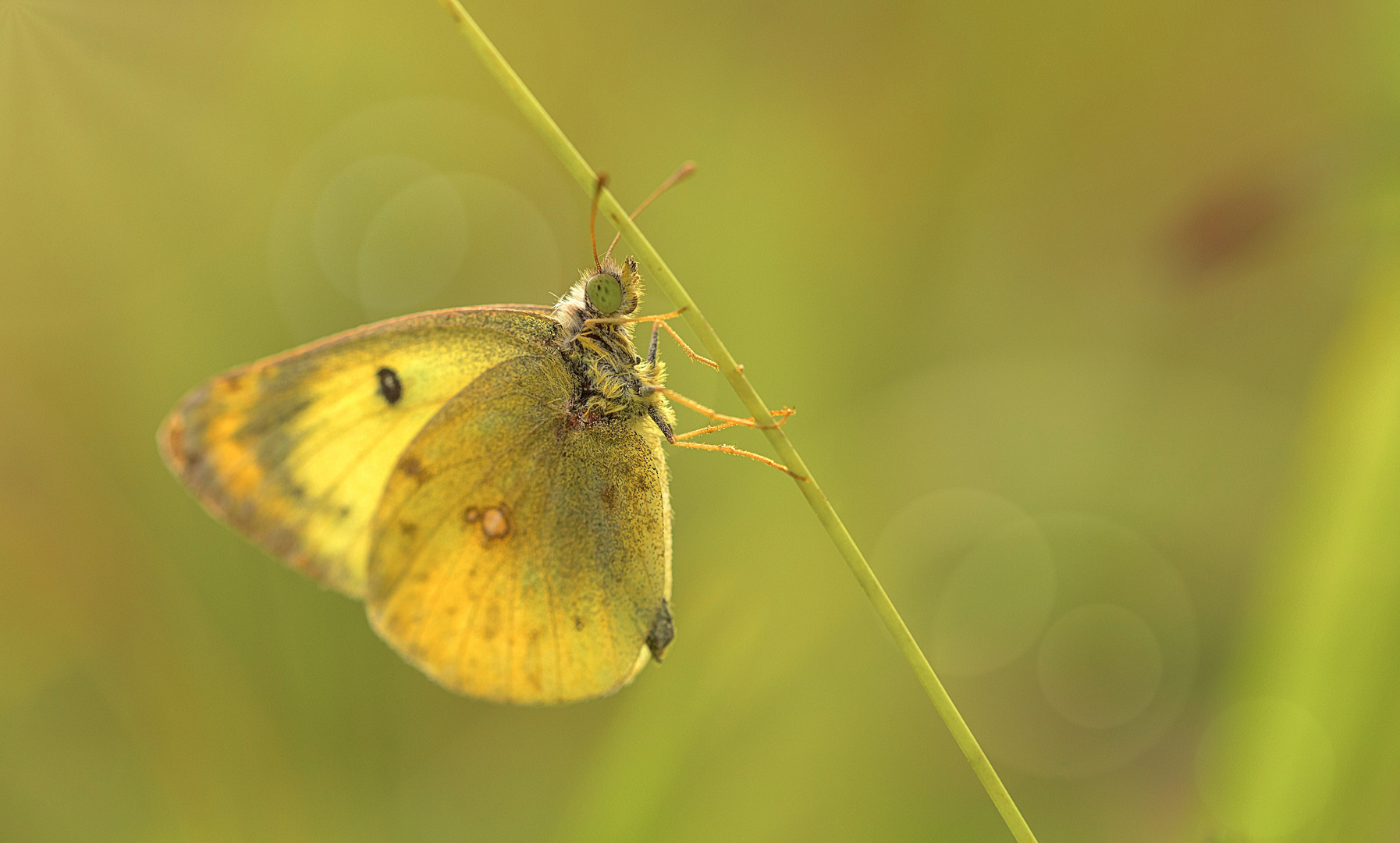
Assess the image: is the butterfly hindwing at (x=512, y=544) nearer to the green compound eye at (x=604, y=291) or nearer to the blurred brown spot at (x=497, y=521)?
the blurred brown spot at (x=497, y=521)

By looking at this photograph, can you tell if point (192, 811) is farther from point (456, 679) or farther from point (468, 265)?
point (468, 265)

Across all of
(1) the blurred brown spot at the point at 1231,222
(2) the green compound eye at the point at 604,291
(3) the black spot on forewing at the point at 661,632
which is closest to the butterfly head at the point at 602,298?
(2) the green compound eye at the point at 604,291

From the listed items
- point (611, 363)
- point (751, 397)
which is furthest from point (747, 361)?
point (751, 397)

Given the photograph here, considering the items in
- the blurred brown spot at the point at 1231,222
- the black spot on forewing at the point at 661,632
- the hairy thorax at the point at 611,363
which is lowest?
the blurred brown spot at the point at 1231,222

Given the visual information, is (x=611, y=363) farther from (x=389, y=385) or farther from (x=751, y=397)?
(x=751, y=397)

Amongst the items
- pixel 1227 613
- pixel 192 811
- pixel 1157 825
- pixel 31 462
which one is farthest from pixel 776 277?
pixel 31 462

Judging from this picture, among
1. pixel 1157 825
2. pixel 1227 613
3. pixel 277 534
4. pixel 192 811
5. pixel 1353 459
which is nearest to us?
pixel 1353 459

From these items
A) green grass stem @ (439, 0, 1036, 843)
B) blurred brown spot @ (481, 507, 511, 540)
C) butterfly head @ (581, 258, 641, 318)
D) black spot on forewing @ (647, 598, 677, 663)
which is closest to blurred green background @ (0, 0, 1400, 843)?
black spot on forewing @ (647, 598, 677, 663)
